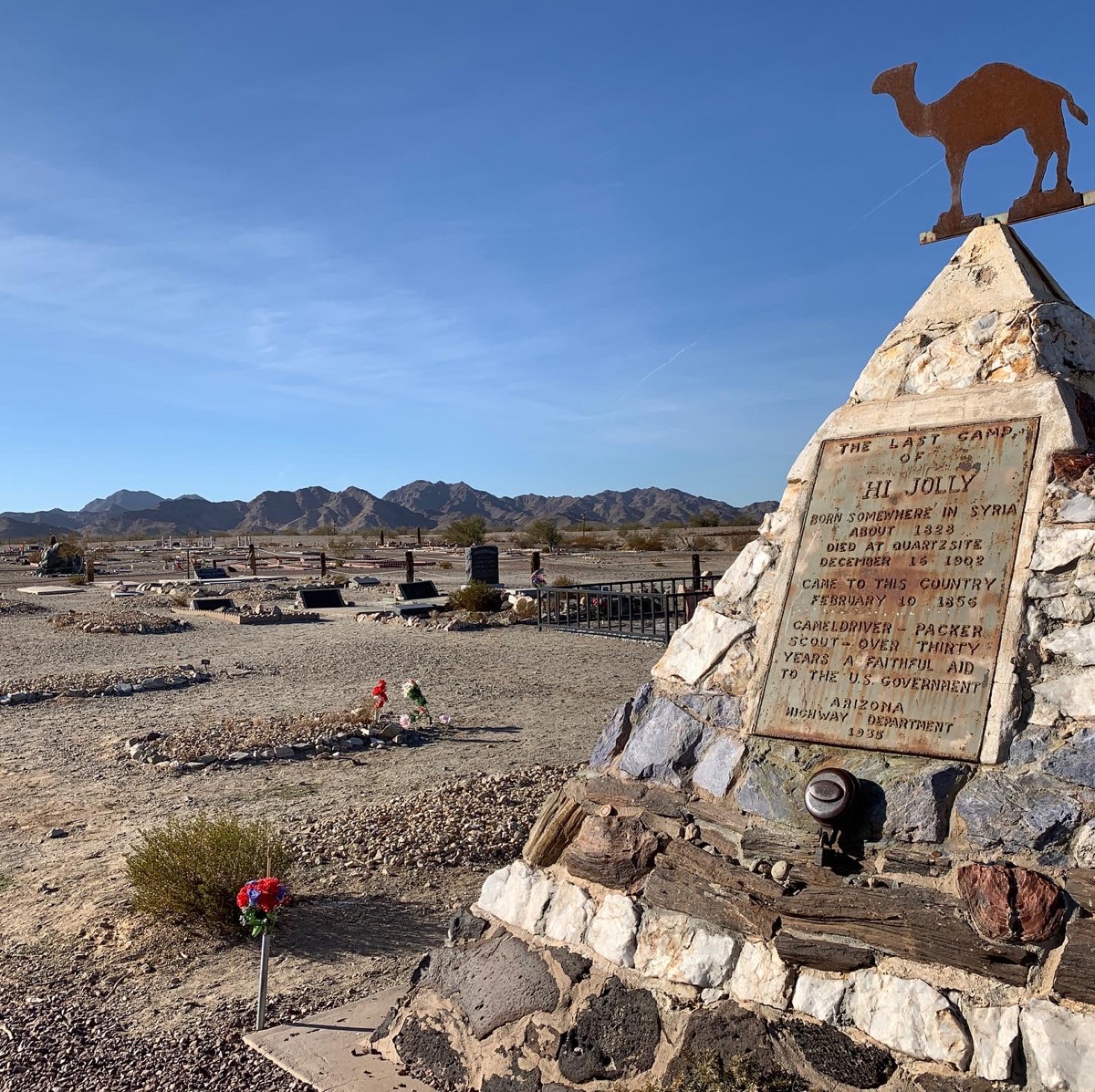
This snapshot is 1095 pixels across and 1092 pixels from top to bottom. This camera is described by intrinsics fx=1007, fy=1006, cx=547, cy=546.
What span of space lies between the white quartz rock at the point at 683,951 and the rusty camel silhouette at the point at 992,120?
2778 mm

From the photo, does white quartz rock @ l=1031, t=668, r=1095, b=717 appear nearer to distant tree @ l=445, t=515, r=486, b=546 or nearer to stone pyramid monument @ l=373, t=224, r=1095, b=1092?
stone pyramid monument @ l=373, t=224, r=1095, b=1092

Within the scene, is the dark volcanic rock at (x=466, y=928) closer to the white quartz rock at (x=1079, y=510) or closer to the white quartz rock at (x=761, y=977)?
the white quartz rock at (x=761, y=977)

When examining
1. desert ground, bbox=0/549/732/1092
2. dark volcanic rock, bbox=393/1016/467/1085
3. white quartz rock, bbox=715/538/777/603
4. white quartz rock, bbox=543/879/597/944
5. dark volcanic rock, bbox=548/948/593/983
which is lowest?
desert ground, bbox=0/549/732/1092

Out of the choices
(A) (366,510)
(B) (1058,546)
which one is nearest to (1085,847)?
(B) (1058,546)

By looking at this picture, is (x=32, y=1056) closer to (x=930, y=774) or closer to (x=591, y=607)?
(x=930, y=774)

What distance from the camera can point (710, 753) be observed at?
3.61 m

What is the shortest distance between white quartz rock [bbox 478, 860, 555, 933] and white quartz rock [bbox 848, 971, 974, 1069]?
1.22 metres

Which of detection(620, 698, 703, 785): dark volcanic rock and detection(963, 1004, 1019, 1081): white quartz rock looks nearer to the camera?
detection(963, 1004, 1019, 1081): white quartz rock

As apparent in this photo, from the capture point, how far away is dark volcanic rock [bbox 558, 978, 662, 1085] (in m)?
3.08

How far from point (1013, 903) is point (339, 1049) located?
254 cm

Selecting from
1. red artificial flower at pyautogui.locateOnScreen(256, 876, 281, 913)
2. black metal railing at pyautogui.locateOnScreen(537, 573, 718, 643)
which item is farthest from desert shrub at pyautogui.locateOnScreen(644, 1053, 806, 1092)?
black metal railing at pyautogui.locateOnScreen(537, 573, 718, 643)

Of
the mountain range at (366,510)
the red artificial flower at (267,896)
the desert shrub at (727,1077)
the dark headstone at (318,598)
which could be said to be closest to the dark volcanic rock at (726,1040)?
the desert shrub at (727,1077)

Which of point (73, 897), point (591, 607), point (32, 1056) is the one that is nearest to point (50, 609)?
point (591, 607)

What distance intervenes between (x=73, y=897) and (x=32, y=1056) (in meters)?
1.85
